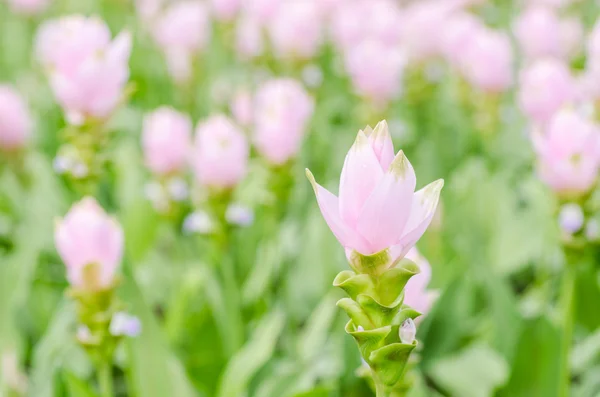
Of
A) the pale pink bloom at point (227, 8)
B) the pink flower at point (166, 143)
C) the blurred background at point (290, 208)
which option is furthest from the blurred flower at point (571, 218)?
the pale pink bloom at point (227, 8)

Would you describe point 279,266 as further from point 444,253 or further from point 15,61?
point 15,61

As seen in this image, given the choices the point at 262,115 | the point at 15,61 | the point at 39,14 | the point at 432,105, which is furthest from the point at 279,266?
the point at 39,14

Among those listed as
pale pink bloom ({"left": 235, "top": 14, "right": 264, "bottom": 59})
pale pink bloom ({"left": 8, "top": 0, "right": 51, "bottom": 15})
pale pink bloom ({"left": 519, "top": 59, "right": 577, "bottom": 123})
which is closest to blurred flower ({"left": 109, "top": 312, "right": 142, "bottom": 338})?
pale pink bloom ({"left": 519, "top": 59, "right": 577, "bottom": 123})

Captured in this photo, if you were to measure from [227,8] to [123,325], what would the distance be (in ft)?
11.6

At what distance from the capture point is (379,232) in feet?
3.29

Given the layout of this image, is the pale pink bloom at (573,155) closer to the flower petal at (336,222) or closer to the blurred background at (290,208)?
the blurred background at (290,208)

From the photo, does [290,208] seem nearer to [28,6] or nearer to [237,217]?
[237,217]

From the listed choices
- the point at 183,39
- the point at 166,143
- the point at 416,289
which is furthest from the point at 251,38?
the point at 416,289

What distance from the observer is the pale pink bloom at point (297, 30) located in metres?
3.57

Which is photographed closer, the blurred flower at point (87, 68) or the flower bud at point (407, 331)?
the flower bud at point (407, 331)

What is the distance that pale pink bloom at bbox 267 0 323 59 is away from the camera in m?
3.57

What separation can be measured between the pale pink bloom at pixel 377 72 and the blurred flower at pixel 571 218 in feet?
5.19

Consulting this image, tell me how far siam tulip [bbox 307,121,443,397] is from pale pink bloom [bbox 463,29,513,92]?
2495mm

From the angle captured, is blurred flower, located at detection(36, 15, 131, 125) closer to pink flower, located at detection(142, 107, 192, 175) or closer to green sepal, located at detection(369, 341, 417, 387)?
pink flower, located at detection(142, 107, 192, 175)
